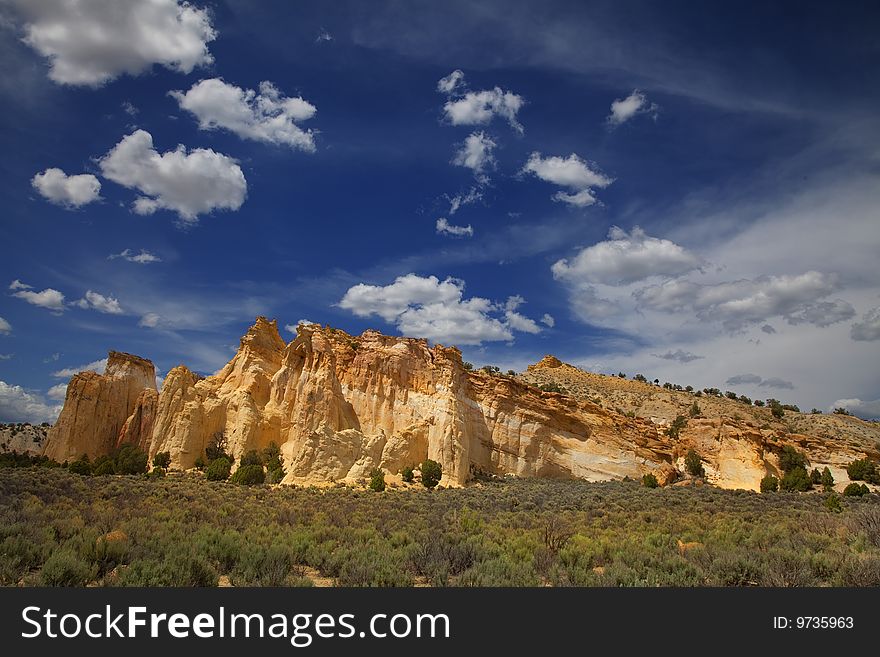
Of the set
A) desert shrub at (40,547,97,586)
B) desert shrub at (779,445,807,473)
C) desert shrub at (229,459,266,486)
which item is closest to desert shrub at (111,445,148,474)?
desert shrub at (229,459,266,486)

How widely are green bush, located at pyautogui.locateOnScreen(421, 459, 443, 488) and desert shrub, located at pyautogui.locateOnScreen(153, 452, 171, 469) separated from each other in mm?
→ 19189

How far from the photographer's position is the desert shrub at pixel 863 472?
42.4 meters

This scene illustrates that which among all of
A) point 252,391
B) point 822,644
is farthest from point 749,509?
point 252,391

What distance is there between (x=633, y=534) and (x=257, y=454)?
101 feet

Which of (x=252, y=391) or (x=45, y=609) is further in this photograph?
(x=252, y=391)

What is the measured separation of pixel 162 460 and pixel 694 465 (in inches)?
1740

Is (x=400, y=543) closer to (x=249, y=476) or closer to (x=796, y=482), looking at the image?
(x=249, y=476)

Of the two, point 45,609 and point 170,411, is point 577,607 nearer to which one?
point 45,609

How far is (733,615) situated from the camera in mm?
7086

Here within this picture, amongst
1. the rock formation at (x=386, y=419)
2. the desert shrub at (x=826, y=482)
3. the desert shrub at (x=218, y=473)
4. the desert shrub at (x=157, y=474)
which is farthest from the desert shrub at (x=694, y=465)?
the desert shrub at (x=157, y=474)

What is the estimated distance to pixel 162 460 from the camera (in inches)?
1539

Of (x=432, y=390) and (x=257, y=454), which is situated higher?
(x=432, y=390)

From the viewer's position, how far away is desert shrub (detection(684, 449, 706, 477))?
155 feet

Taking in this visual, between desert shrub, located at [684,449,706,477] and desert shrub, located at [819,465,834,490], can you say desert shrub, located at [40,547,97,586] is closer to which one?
desert shrub, located at [819,465,834,490]
